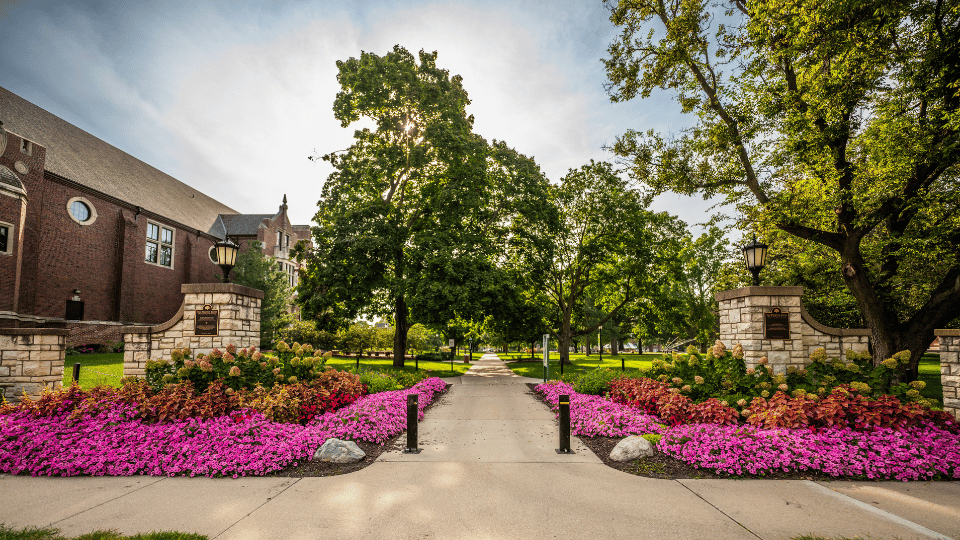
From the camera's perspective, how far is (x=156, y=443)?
18.2 feet

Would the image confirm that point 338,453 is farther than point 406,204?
No

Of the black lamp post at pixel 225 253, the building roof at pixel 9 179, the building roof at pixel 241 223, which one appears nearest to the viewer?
the black lamp post at pixel 225 253

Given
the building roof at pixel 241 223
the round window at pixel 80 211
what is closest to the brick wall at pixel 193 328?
the round window at pixel 80 211

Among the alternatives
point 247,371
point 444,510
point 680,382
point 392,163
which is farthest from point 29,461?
point 392,163

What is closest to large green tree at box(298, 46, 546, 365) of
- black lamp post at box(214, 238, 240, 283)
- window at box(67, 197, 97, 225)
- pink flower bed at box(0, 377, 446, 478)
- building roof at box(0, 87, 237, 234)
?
black lamp post at box(214, 238, 240, 283)

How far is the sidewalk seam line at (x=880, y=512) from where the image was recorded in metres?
3.60

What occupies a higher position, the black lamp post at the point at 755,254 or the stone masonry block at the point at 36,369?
the black lamp post at the point at 755,254

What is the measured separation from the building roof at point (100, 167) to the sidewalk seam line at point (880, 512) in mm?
31983

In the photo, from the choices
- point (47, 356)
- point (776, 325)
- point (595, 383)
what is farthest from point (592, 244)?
point (47, 356)

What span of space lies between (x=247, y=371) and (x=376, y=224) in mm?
10028

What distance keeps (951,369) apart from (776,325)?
2496mm

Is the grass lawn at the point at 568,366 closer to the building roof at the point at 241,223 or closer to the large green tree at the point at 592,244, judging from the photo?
the large green tree at the point at 592,244

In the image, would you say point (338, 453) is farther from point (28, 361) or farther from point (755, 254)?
point (755, 254)

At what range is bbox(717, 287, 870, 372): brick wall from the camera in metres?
8.63
